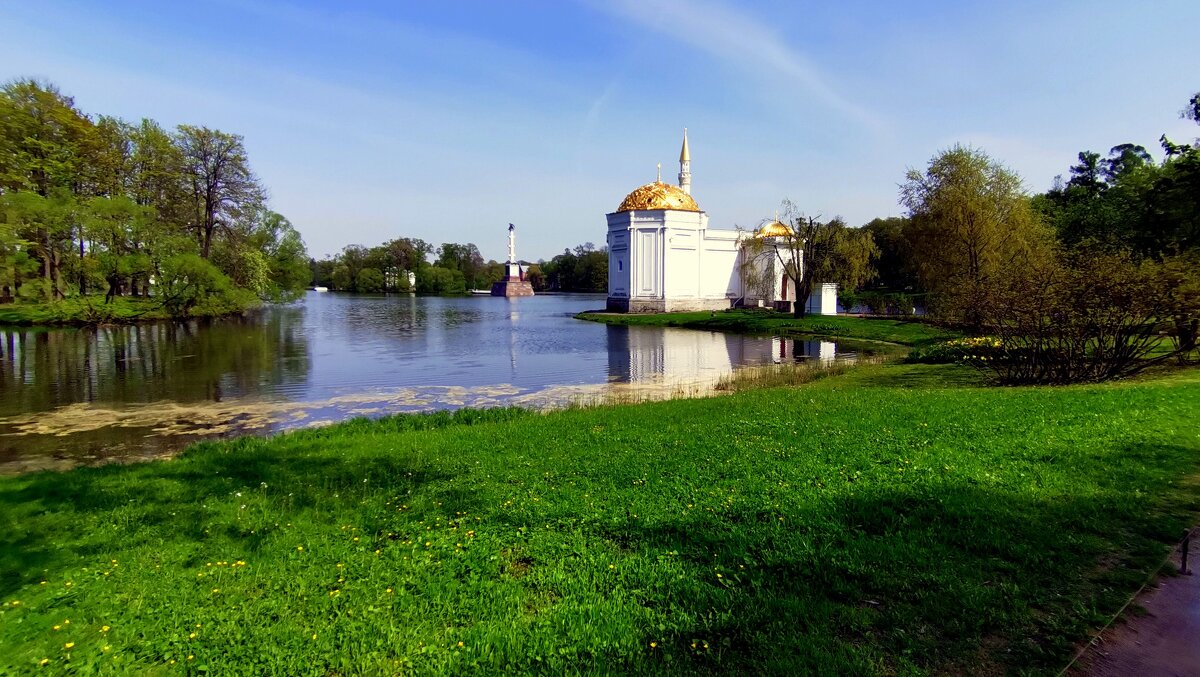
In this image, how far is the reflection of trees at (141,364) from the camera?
15.6 m

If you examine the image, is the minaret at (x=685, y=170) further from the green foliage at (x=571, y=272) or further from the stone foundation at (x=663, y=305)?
the green foliage at (x=571, y=272)

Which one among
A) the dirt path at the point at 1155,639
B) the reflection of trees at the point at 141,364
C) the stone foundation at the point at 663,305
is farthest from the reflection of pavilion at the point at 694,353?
the stone foundation at the point at 663,305

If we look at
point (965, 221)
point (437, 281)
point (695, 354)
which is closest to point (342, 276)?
point (437, 281)

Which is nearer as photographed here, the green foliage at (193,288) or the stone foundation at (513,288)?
the green foliage at (193,288)

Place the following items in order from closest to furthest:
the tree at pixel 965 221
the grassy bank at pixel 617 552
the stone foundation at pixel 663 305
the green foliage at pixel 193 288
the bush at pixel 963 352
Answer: the grassy bank at pixel 617 552, the bush at pixel 963 352, the tree at pixel 965 221, the green foliage at pixel 193 288, the stone foundation at pixel 663 305

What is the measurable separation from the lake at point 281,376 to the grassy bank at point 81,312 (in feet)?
5.74

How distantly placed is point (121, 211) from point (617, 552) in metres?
43.3

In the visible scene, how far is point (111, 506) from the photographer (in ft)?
19.5

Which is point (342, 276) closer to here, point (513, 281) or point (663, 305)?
point (513, 281)

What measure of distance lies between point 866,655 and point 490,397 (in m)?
13.4

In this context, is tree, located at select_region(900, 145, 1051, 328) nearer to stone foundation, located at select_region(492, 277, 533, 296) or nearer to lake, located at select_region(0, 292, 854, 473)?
lake, located at select_region(0, 292, 854, 473)

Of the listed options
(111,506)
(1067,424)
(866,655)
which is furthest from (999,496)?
(111,506)

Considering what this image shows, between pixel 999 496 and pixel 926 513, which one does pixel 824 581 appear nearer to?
pixel 926 513

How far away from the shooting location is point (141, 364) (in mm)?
20750
